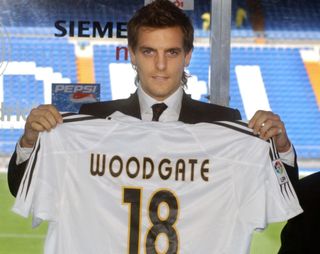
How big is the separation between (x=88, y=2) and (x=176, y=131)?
5.54 ft

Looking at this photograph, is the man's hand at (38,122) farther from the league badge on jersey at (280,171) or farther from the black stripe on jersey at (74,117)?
the league badge on jersey at (280,171)

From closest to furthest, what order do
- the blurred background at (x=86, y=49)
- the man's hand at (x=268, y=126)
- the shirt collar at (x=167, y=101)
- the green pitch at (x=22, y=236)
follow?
the man's hand at (x=268, y=126) < the shirt collar at (x=167, y=101) < the blurred background at (x=86, y=49) < the green pitch at (x=22, y=236)

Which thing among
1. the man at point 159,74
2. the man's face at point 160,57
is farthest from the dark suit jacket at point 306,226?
the man's face at point 160,57

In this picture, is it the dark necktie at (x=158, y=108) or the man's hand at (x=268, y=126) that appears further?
the dark necktie at (x=158, y=108)

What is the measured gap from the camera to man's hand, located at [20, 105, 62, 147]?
2.13 metres

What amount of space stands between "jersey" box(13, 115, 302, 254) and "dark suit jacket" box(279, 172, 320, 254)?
14cm

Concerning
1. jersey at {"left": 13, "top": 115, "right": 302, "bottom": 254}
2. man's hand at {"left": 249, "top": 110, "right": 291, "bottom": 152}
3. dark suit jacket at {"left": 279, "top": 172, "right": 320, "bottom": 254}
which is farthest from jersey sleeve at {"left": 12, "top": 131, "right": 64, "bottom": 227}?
dark suit jacket at {"left": 279, "top": 172, "right": 320, "bottom": 254}

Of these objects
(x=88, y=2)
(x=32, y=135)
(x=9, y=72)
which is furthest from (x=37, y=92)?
(x=32, y=135)

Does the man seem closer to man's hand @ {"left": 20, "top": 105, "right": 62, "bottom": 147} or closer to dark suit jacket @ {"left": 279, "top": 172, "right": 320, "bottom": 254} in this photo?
man's hand @ {"left": 20, "top": 105, "right": 62, "bottom": 147}

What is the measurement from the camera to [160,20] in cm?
216

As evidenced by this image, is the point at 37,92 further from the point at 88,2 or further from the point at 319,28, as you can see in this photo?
the point at 319,28

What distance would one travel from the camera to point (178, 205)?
2.21 m

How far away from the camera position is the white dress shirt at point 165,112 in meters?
2.21

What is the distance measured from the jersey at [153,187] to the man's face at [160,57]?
0.13 m
